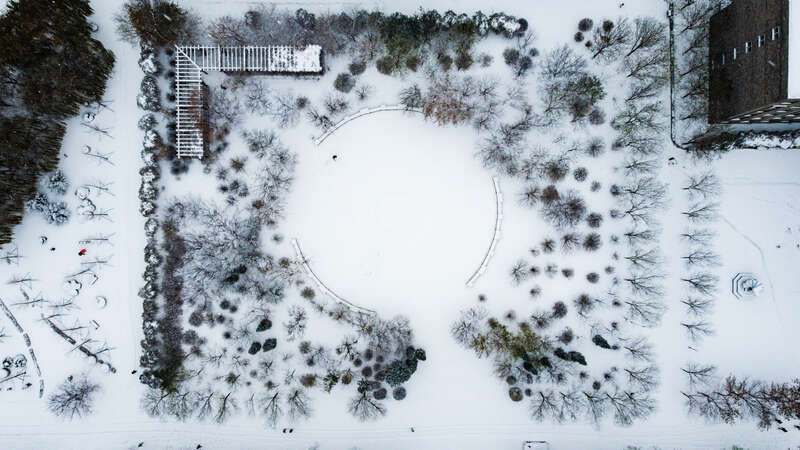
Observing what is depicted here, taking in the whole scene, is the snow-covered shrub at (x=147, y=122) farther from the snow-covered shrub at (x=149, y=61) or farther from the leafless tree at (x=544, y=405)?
the leafless tree at (x=544, y=405)

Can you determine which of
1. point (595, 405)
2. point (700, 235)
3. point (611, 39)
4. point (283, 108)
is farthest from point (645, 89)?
point (283, 108)

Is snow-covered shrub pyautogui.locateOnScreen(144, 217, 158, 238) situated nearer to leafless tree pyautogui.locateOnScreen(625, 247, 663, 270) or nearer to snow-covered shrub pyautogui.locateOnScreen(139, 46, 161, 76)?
snow-covered shrub pyautogui.locateOnScreen(139, 46, 161, 76)

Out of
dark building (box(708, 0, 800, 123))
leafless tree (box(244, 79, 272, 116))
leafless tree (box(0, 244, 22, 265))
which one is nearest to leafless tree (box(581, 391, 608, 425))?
dark building (box(708, 0, 800, 123))

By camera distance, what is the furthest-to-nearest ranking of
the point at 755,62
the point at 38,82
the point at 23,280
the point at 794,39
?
1. the point at 23,280
2. the point at 38,82
3. the point at 755,62
4. the point at 794,39

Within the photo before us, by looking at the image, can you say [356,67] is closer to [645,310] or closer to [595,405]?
[645,310]

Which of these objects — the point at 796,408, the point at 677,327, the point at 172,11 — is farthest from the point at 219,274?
the point at 796,408

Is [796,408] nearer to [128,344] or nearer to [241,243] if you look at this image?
[241,243]
